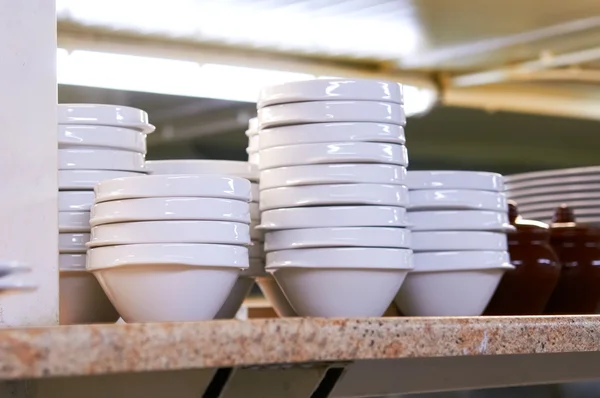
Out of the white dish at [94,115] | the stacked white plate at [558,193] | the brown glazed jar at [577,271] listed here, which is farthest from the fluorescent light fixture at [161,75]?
the white dish at [94,115]

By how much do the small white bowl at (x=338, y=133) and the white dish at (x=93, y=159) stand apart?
199mm

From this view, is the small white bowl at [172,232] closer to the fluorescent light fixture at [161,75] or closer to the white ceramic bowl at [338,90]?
the white ceramic bowl at [338,90]

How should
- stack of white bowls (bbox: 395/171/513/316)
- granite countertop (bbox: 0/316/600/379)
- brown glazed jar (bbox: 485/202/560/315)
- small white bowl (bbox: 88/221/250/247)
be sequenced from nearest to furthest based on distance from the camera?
granite countertop (bbox: 0/316/600/379) < small white bowl (bbox: 88/221/250/247) < stack of white bowls (bbox: 395/171/513/316) < brown glazed jar (bbox: 485/202/560/315)

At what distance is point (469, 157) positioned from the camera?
31.4 ft

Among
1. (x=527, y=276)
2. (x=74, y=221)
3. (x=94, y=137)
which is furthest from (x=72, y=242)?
(x=527, y=276)

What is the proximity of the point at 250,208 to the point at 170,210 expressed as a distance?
298 mm

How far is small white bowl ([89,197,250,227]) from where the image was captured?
43.9 inches

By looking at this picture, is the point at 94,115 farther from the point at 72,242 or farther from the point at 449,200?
the point at 449,200

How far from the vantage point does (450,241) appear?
139 cm

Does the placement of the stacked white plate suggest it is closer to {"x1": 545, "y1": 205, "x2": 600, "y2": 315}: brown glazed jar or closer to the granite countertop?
{"x1": 545, "y1": 205, "x2": 600, "y2": 315}: brown glazed jar

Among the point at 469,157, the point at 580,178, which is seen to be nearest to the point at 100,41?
the point at 580,178

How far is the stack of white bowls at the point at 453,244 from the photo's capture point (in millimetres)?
1384

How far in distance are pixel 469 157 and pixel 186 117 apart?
10.8 ft

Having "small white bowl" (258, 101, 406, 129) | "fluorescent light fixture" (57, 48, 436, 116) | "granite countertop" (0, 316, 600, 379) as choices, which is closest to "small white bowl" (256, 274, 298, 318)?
"small white bowl" (258, 101, 406, 129)
